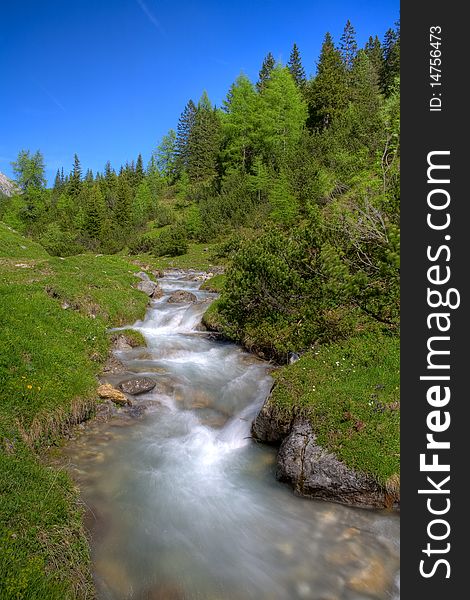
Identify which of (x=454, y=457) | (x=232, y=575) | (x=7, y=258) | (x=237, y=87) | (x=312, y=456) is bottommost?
(x=232, y=575)

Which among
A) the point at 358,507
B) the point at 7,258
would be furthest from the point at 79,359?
the point at 7,258

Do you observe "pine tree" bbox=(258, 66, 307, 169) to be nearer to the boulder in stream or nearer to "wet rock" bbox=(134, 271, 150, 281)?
"wet rock" bbox=(134, 271, 150, 281)

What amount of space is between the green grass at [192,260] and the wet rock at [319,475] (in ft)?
84.7

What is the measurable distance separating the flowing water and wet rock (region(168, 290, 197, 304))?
396 inches

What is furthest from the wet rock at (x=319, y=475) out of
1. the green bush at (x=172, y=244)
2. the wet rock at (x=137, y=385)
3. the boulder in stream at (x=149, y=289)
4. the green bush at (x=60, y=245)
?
the green bush at (x=60, y=245)

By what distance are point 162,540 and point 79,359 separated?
671cm

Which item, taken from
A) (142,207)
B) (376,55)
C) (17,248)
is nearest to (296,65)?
(376,55)

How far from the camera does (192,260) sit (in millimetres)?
38844

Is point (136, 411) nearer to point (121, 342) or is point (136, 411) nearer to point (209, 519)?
Result: point (209, 519)

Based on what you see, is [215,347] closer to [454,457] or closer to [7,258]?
[454,457]

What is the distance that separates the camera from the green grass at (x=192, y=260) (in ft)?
116

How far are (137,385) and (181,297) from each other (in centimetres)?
1040

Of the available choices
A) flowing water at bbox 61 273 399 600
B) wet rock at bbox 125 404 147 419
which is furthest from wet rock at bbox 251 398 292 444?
wet rock at bbox 125 404 147 419

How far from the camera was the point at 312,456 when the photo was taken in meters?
7.84
